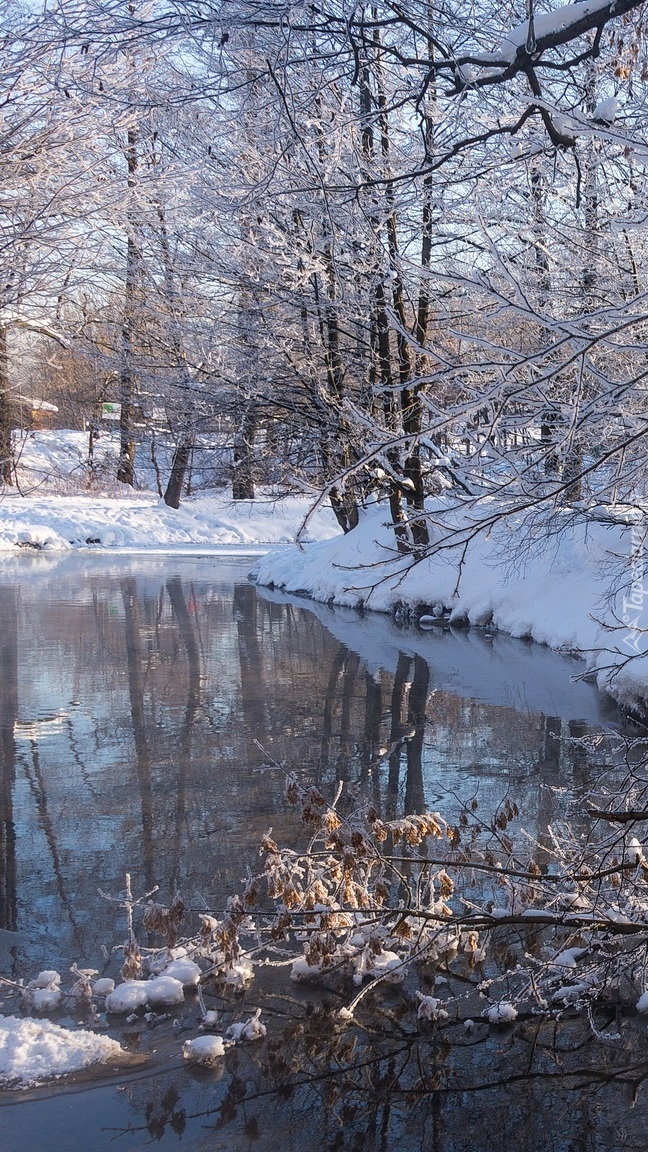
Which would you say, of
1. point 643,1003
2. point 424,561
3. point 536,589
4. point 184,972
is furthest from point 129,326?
point 643,1003

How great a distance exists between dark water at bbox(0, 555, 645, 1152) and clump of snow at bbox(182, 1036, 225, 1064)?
0.06 metres

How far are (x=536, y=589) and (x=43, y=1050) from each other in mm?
11837

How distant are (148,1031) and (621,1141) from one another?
1.74 meters

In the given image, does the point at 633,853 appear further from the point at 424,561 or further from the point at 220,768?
the point at 424,561

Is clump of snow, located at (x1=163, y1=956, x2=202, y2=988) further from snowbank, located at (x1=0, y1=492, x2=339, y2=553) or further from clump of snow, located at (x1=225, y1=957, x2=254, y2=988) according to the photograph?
snowbank, located at (x1=0, y1=492, x2=339, y2=553)

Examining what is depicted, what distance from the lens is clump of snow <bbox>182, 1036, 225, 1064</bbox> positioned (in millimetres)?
3967

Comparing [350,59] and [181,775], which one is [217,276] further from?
[350,59]

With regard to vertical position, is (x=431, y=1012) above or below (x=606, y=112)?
below

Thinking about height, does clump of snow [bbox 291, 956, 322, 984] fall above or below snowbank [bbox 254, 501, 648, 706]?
below

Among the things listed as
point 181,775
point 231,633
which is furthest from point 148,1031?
point 231,633

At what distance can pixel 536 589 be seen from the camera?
15.0 metres

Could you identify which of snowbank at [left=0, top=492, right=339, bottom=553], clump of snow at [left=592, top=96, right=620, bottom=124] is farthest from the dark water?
snowbank at [left=0, top=492, right=339, bottom=553]

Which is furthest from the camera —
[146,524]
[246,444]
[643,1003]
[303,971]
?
[146,524]

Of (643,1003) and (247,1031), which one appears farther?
(643,1003)
